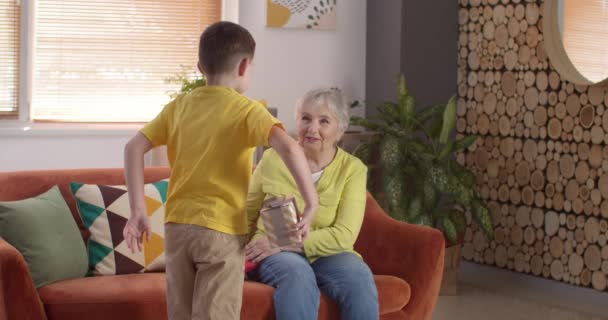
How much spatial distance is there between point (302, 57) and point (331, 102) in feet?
7.23

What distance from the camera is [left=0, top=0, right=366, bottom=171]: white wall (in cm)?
490

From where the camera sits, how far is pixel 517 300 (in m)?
4.68

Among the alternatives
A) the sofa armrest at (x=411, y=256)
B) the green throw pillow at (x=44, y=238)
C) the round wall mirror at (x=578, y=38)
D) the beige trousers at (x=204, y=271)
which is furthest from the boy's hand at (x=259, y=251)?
the round wall mirror at (x=578, y=38)

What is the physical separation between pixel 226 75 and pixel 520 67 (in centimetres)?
288

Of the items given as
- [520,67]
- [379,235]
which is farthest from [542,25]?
[379,235]

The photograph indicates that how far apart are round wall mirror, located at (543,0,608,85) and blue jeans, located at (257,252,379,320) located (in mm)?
1931

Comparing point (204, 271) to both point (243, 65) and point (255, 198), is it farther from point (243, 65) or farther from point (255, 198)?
point (255, 198)

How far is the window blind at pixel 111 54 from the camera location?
16.6 feet

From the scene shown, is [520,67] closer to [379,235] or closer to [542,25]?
[542,25]

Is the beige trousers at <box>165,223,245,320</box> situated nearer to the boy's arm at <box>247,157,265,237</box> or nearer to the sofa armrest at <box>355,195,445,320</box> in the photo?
the boy's arm at <box>247,157,265,237</box>

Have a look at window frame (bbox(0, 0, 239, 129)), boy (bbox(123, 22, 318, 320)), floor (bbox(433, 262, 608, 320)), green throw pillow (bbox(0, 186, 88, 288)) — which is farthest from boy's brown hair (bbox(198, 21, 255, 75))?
window frame (bbox(0, 0, 239, 129))

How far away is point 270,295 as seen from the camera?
290 centimetres

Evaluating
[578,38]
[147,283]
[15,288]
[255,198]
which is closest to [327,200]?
[255,198]

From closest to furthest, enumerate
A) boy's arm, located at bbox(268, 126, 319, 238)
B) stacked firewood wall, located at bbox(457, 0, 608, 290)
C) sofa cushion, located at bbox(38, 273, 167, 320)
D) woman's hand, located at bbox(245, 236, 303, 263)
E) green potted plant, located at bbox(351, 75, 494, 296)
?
boy's arm, located at bbox(268, 126, 319, 238)
sofa cushion, located at bbox(38, 273, 167, 320)
woman's hand, located at bbox(245, 236, 303, 263)
stacked firewood wall, located at bbox(457, 0, 608, 290)
green potted plant, located at bbox(351, 75, 494, 296)
